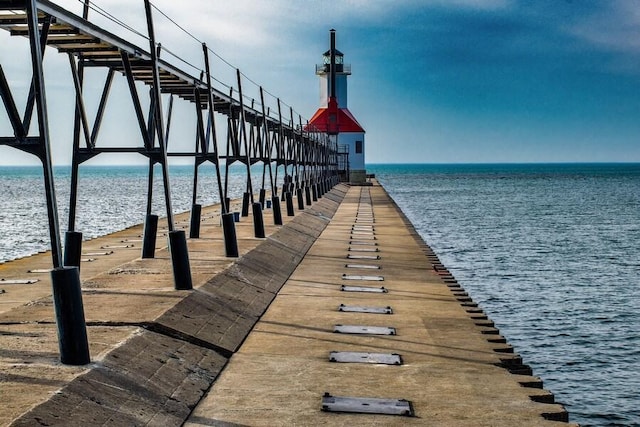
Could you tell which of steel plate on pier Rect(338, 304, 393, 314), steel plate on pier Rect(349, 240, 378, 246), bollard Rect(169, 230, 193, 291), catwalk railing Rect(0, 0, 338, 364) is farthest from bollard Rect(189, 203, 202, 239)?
bollard Rect(169, 230, 193, 291)

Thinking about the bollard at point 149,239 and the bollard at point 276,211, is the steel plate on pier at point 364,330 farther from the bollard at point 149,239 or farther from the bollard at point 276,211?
the bollard at point 276,211

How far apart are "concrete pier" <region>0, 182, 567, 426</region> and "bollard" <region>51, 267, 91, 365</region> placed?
0.74 feet

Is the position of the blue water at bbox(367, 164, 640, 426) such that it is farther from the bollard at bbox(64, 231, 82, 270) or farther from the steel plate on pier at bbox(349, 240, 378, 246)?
the bollard at bbox(64, 231, 82, 270)

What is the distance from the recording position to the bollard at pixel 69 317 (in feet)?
31.0

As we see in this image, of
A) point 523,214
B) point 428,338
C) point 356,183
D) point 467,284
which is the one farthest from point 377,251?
point 356,183

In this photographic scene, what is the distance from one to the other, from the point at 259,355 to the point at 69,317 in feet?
11.8

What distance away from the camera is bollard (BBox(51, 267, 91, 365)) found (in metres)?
9.45

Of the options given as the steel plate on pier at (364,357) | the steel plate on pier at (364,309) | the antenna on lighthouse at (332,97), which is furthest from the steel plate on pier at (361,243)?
the antenna on lighthouse at (332,97)

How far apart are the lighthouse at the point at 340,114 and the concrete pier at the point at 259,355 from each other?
79.4 metres

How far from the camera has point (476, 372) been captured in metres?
11.8

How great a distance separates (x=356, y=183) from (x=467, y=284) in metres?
74.7

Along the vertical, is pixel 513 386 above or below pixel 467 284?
above

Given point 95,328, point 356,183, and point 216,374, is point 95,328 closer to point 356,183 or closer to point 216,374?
point 216,374

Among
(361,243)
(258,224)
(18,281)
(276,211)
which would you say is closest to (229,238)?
(18,281)
